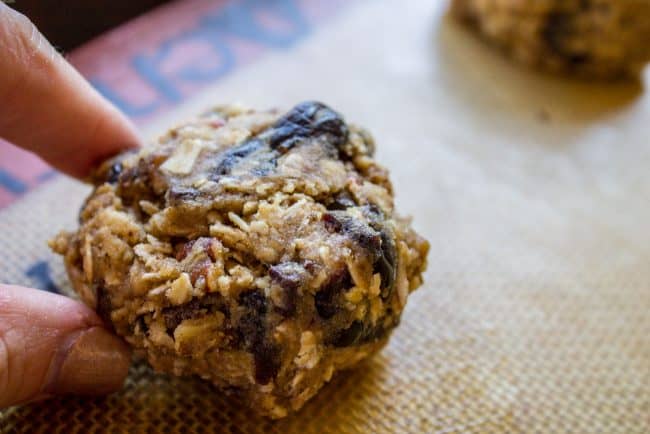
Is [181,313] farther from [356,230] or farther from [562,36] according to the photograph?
[562,36]

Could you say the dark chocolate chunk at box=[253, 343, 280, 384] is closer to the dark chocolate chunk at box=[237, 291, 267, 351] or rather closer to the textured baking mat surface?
the dark chocolate chunk at box=[237, 291, 267, 351]

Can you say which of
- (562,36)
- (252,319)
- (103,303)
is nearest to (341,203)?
(252,319)

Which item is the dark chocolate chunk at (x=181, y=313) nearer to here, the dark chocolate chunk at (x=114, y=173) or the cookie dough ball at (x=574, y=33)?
the dark chocolate chunk at (x=114, y=173)

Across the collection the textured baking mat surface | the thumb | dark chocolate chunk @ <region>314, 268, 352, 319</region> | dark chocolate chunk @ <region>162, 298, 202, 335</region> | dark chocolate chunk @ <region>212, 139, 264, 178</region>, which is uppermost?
dark chocolate chunk @ <region>212, 139, 264, 178</region>

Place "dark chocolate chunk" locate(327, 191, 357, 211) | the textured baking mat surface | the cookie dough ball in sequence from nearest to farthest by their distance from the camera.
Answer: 1. "dark chocolate chunk" locate(327, 191, 357, 211)
2. the textured baking mat surface
3. the cookie dough ball

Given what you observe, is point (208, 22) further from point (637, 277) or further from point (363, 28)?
point (637, 277)

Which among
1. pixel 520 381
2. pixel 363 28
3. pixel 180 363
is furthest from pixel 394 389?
pixel 363 28

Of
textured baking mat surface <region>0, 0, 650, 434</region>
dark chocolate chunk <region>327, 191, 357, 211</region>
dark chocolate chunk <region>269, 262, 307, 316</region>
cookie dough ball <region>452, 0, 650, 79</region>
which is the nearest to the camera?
dark chocolate chunk <region>269, 262, 307, 316</region>

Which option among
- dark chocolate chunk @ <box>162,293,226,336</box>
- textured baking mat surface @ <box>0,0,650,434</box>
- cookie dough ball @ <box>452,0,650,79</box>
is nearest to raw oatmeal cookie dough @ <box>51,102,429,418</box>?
dark chocolate chunk @ <box>162,293,226,336</box>

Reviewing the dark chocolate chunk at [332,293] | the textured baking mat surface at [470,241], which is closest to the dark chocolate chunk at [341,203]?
the dark chocolate chunk at [332,293]
